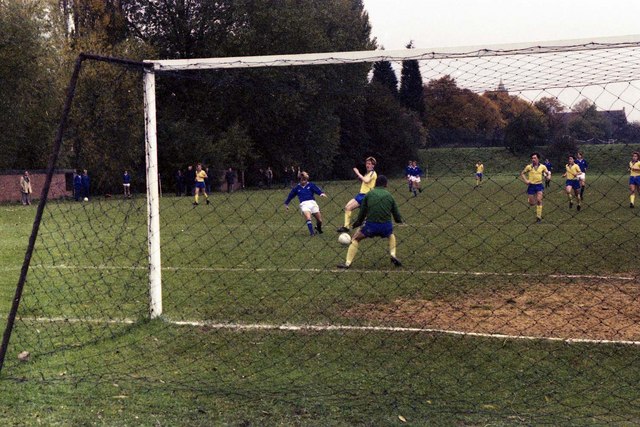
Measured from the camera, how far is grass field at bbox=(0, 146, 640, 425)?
5855mm

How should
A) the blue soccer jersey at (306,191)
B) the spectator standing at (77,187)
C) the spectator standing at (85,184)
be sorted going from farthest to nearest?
1. the spectator standing at (85,184)
2. the spectator standing at (77,187)
3. the blue soccer jersey at (306,191)

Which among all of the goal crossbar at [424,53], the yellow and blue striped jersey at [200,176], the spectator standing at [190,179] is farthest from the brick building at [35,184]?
the goal crossbar at [424,53]

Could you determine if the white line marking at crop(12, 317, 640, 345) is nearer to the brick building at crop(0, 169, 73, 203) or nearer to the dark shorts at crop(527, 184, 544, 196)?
the dark shorts at crop(527, 184, 544, 196)

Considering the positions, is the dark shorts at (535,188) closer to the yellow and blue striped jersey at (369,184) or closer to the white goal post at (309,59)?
the yellow and blue striped jersey at (369,184)

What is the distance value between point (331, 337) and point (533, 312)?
9.16 ft

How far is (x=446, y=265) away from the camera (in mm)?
13281

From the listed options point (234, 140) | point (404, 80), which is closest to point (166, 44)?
point (234, 140)

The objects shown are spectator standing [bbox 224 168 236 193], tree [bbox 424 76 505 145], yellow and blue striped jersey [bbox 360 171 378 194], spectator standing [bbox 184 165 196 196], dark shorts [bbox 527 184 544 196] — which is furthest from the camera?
spectator standing [bbox 224 168 236 193]

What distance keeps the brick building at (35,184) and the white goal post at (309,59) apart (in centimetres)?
3162

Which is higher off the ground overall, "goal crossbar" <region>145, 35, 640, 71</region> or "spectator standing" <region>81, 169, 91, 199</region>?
"goal crossbar" <region>145, 35, 640, 71</region>

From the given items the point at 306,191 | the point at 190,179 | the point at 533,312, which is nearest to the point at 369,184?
the point at 306,191

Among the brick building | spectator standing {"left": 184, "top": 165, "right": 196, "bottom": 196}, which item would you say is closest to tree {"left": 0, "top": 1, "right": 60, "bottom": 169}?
the brick building

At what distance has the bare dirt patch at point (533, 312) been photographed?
26.8 ft

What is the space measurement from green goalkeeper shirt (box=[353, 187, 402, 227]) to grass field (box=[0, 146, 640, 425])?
0.95 m
